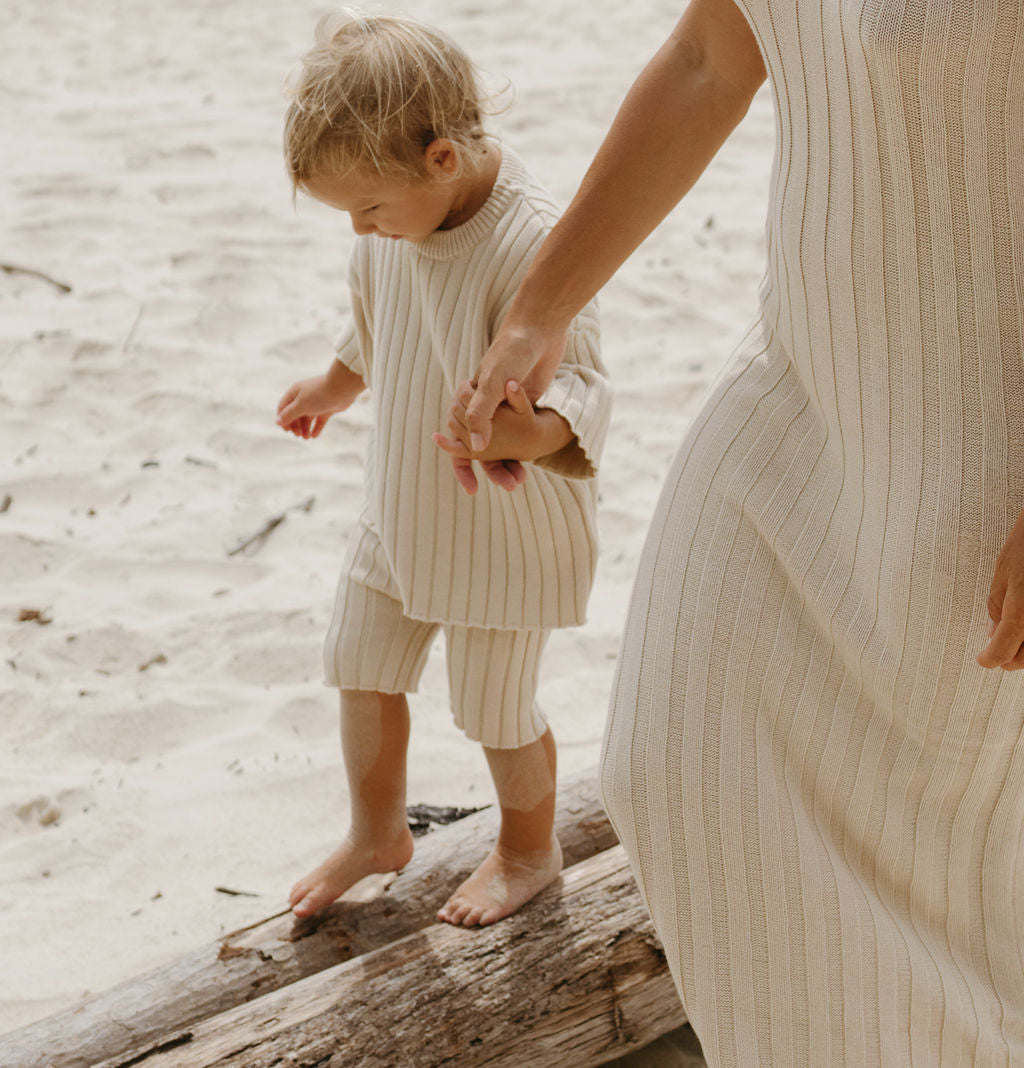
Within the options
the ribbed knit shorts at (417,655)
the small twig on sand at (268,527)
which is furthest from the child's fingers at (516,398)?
the small twig on sand at (268,527)

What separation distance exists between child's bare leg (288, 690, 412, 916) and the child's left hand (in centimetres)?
48

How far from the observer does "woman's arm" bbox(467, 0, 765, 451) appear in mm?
1271

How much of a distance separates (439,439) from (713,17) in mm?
470

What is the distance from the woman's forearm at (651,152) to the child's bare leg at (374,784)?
26.6 inches

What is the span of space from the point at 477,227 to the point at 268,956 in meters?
0.92

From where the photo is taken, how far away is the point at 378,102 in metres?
1.42

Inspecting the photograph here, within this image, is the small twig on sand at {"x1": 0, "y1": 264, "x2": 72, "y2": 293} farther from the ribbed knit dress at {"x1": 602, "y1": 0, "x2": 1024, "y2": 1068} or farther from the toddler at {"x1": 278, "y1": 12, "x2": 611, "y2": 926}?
the ribbed knit dress at {"x1": 602, "y1": 0, "x2": 1024, "y2": 1068}

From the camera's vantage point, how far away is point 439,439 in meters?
1.37

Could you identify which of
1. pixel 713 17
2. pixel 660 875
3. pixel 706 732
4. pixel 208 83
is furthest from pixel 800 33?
pixel 208 83

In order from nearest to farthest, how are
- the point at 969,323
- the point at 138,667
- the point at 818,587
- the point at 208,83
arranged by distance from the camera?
the point at 969,323 < the point at 818,587 < the point at 138,667 < the point at 208,83

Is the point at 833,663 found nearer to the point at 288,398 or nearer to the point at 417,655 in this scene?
the point at 417,655

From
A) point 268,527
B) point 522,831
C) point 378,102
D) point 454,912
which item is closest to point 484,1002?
point 454,912

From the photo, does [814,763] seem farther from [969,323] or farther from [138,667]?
[138,667]

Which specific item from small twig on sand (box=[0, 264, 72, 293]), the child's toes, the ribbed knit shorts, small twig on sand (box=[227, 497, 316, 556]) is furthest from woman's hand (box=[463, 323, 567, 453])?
small twig on sand (box=[0, 264, 72, 293])
